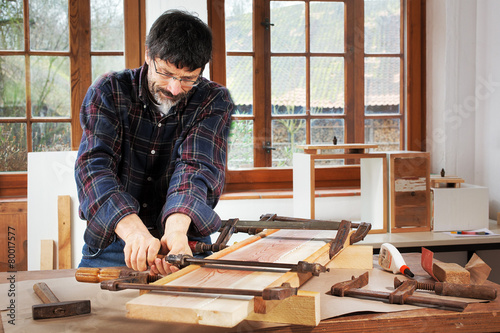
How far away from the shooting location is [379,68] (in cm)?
336

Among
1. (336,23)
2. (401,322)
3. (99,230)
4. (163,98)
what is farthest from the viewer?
(336,23)

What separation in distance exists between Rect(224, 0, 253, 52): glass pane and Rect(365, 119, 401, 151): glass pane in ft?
3.12

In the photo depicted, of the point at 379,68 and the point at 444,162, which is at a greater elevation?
the point at 379,68

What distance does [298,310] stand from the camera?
35.3 inches

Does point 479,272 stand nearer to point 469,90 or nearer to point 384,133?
point 469,90

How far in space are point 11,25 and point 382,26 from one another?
2235 millimetres

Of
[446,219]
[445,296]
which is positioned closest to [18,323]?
[445,296]

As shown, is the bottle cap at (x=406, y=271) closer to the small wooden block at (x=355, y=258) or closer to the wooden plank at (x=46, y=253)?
the small wooden block at (x=355, y=258)

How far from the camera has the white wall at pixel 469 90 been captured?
2.93 metres

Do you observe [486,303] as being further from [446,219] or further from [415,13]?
[415,13]

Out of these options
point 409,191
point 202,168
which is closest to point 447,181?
point 409,191

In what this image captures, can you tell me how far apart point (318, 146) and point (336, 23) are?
108 cm

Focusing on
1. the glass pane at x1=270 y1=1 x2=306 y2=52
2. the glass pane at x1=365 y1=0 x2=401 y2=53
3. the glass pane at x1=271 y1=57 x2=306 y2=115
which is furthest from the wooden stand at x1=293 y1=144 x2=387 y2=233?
the glass pane at x1=365 y1=0 x2=401 y2=53

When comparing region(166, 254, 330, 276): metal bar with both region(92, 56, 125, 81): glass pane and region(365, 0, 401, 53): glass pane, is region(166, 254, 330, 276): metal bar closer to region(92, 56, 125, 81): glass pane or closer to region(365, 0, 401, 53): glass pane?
region(92, 56, 125, 81): glass pane
